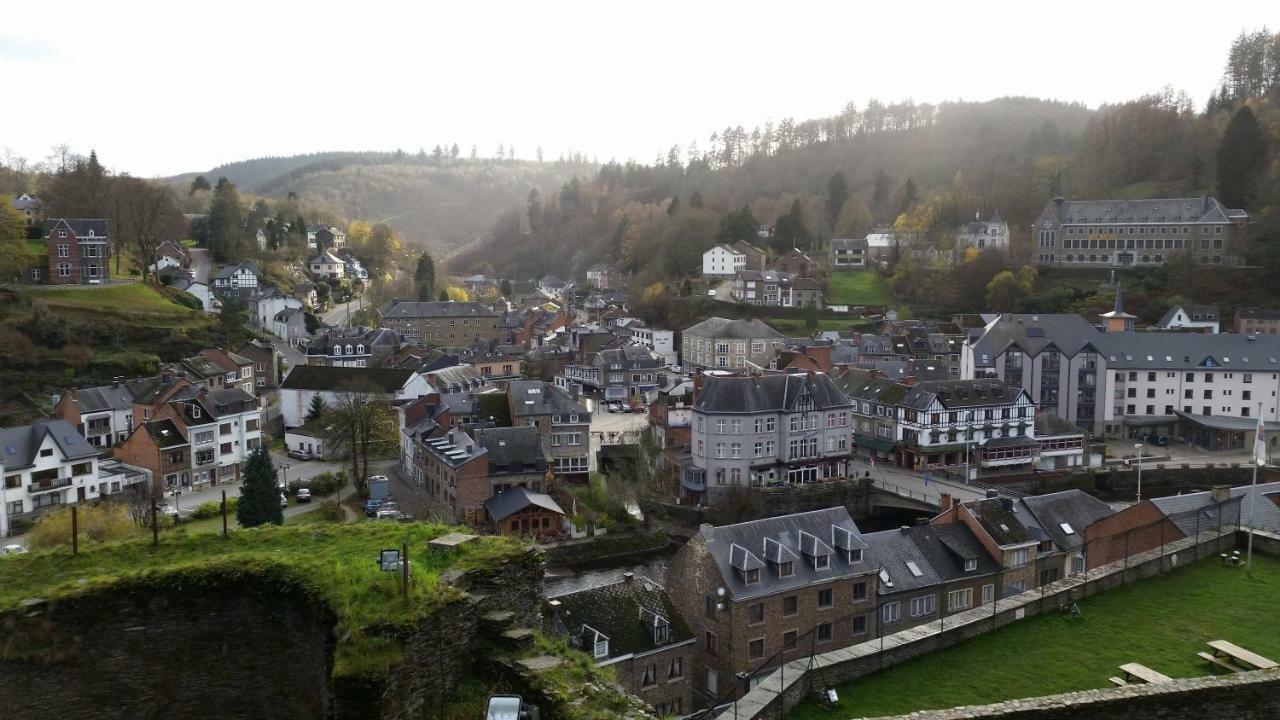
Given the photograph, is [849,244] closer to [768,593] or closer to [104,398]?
[104,398]

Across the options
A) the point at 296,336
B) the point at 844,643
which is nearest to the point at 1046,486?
the point at 844,643

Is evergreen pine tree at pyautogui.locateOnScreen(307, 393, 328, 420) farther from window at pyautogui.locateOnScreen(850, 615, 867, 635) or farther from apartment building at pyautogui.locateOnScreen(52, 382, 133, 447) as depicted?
window at pyautogui.locateOnScreen(850, 615, 867, 635)

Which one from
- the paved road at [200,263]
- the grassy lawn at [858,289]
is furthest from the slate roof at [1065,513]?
the paved road at [200,263]

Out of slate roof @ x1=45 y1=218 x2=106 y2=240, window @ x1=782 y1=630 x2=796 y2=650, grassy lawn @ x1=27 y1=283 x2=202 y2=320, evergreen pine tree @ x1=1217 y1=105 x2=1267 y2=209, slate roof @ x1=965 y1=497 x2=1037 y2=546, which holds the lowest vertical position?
window @ x1=782 y1=630 x2=796 y2=650

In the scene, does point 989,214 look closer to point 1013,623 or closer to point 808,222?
point 808,222

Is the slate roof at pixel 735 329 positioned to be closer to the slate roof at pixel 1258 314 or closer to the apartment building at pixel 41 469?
the slate roof at pixel 1258 314

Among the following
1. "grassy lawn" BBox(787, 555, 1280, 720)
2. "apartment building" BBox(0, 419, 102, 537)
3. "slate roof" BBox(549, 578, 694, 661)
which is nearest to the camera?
"grassy lawn" BBox(787, 555, 1280, 720)

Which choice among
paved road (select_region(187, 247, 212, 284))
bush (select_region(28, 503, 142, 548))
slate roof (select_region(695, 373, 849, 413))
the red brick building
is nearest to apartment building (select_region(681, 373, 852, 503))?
slate roof (select_region(695, 373, 849, 413))
